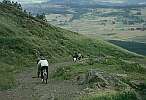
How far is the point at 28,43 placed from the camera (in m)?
56.8

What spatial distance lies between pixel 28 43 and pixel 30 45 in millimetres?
608

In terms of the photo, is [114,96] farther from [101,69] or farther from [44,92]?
[101,69]

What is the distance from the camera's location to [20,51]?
174 feet

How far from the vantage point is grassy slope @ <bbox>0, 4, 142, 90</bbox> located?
48.4m

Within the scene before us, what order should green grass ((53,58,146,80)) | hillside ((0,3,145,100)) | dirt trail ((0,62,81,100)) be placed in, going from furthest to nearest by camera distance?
hillside ((0,3,145,100))
green grass ((53,58,146,80))
dirt trail ((0,62,81,100))

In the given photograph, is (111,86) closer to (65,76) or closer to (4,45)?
(65,76)

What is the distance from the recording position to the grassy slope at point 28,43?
48.4 meters

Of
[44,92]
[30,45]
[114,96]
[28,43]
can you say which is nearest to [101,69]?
[44,92]

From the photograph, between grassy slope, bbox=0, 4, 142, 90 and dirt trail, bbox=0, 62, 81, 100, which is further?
grassy slope, bbox=0, 4, 142, 90

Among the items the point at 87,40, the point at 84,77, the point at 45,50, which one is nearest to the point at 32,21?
the point at 87,40

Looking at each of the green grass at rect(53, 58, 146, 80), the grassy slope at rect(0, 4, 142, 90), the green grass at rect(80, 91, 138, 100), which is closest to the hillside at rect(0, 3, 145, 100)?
the grassy slope at rect(0, 4, 142, 90)

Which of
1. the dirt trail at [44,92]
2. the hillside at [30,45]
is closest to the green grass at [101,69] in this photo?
the hillside at [30,45]

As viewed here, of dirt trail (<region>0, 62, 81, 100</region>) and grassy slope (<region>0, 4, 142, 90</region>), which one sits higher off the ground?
dirt trail (<region>0, 62, 81, 100</region>)

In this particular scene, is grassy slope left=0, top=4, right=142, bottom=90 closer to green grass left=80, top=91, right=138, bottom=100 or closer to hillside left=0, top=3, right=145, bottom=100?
hillside left=0, top=3, right=145, bottom=100
